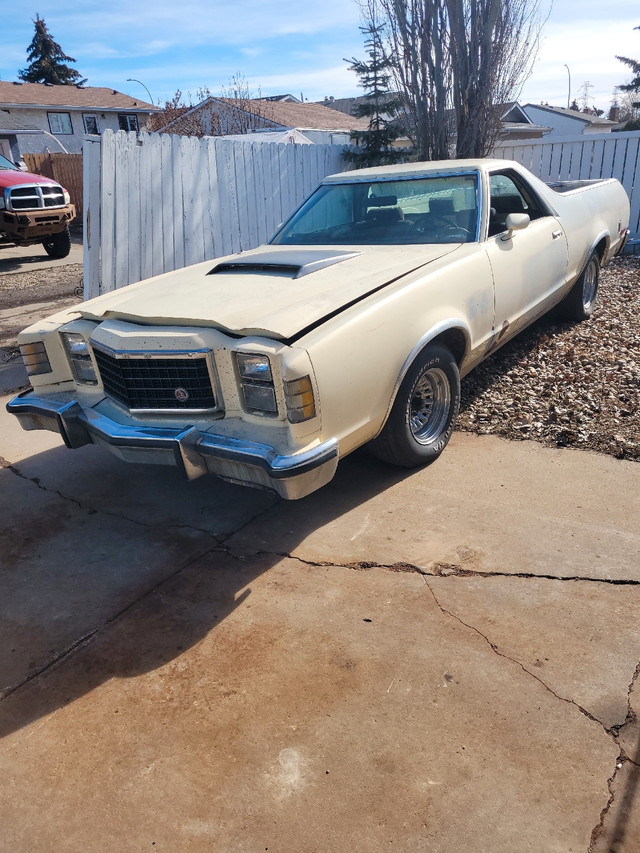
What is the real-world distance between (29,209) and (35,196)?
36 cm

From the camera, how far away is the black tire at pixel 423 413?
11.7 feet

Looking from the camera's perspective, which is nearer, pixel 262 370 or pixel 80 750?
pixel 80 750

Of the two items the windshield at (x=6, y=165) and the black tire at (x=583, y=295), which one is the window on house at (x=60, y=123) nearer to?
the windshield at (x=6, y=165)

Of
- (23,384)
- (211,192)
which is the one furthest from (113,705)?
(211,192)

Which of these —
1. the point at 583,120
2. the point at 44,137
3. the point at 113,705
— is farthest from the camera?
the point at 583,120

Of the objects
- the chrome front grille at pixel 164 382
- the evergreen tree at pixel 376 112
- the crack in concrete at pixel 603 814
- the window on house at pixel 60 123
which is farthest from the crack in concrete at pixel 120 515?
the window on house at pixel 60 123

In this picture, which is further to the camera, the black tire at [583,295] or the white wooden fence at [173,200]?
the white wooden fence at [173,200]

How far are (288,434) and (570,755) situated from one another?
63.6 inches

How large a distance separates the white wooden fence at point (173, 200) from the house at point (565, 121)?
1316 inches

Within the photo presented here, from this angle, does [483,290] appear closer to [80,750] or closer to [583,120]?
[80,750]

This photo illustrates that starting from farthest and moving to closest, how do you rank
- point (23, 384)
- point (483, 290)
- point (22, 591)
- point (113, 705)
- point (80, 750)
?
point (23, 384) < point (483, 290) < point (22, 591) < point (113, 705) < point (80, 750)

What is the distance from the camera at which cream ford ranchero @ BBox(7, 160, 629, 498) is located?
2.97 meters

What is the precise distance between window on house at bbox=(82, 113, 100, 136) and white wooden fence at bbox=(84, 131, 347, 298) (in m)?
33.2

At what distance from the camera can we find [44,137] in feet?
113
